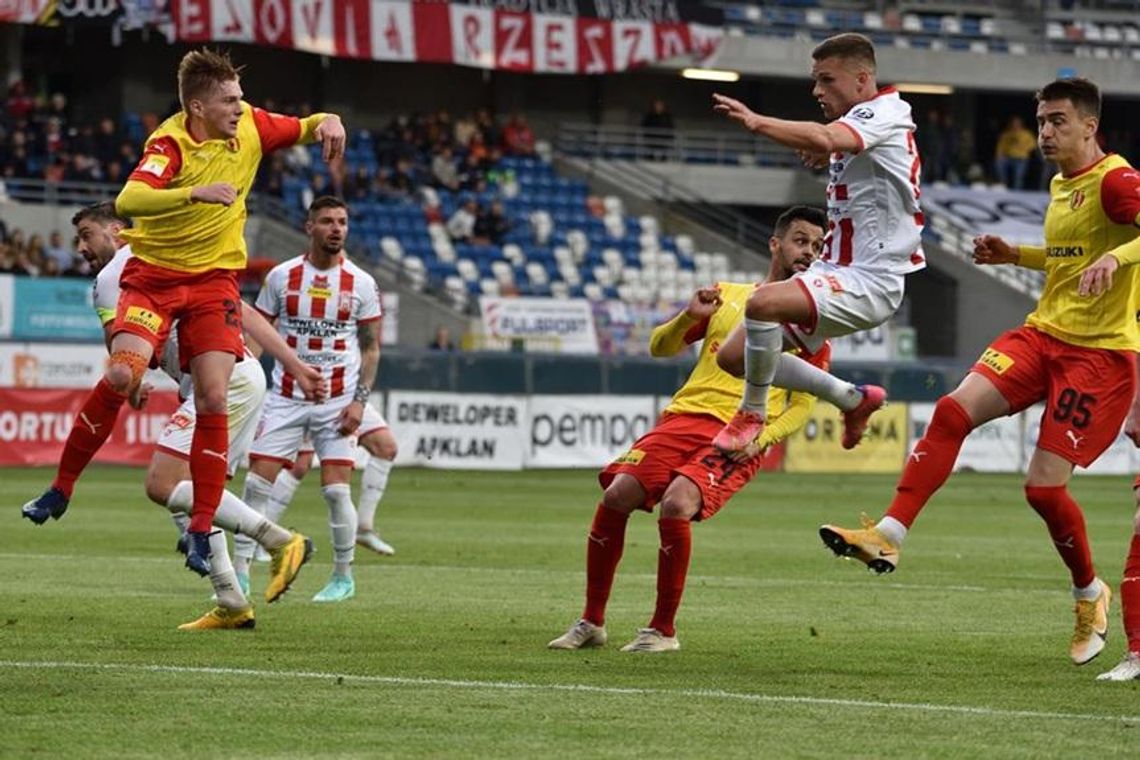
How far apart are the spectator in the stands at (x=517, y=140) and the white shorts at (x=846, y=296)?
35691 millimetres

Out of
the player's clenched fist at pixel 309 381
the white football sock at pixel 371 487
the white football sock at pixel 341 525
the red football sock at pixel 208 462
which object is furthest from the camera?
the white football sock at pixel 371 487

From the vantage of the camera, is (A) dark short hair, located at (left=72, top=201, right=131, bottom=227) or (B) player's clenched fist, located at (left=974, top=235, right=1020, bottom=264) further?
(A) dark short hair, located at (left=72, top=201, right=131, bottom=227)

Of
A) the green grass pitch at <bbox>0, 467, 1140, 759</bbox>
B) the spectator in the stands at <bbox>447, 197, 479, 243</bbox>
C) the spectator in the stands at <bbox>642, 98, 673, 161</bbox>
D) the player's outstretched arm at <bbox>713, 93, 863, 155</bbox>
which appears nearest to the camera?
the green grass pitch at <bbox>0, 467, 1140, 759</bbox>

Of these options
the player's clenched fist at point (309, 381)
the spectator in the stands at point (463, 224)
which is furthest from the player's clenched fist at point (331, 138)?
the spectator in the stands at point (463, 224)

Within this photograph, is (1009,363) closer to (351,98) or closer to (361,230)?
(361,230)

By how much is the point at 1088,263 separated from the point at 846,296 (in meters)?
1.05

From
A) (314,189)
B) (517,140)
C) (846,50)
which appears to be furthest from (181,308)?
(517,140)

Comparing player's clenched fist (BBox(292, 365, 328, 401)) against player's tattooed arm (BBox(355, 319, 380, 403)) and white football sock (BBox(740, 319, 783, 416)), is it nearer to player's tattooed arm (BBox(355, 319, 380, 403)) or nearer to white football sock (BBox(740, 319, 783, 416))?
white football sock (BBox(740, 319, 783, 416))

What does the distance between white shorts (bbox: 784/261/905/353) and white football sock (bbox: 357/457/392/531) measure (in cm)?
823

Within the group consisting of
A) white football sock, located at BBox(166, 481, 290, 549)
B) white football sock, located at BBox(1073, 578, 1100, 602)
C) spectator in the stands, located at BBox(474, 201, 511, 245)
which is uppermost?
white football sock, located at BBox(1073, 578, 1100, 602)

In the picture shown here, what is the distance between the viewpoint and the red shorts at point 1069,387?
949 cm

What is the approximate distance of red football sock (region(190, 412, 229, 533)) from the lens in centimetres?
1049

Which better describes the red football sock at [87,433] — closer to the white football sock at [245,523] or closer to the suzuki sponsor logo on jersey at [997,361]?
the white football sock at [245,523]

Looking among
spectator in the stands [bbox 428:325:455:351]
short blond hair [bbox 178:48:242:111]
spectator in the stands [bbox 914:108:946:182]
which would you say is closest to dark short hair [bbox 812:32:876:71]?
short blond hair [bbox 178:48:242:111]
